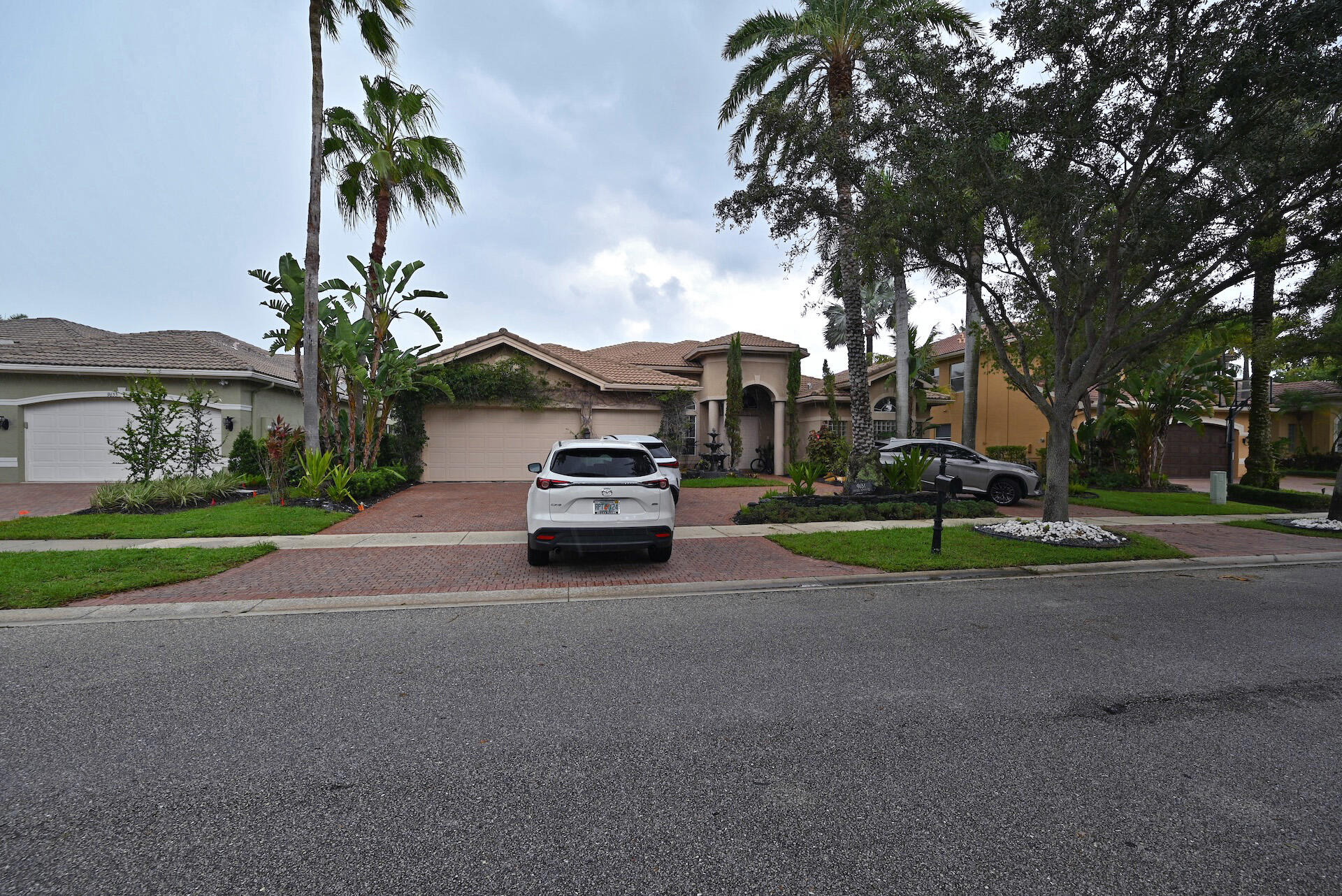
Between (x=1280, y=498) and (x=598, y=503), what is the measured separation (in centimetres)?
1820

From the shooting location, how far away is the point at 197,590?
6.62 meters

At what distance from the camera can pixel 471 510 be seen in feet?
42.8

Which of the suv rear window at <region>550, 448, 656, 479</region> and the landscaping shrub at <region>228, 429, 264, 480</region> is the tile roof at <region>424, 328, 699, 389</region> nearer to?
the landscaping shrub at <region>228, 429, 264, 480</region>

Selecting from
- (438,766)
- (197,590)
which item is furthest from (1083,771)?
(197,590)

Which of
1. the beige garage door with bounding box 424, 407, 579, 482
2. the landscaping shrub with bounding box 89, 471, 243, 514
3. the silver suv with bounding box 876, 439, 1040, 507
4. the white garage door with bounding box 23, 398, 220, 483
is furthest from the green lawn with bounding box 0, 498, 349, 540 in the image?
the silver suv with bounding box 876, 439, 1040, 507

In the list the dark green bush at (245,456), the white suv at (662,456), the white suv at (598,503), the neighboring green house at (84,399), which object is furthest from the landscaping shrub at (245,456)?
the white suv at (598,503)

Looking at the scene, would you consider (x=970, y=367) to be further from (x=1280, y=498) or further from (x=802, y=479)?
(x=802, y=479)

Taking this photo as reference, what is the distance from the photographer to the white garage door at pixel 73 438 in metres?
16.8

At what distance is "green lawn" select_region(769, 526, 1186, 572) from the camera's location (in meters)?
8.13

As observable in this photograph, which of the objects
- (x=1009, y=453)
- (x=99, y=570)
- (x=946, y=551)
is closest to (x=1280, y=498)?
(x=1009, y=453)

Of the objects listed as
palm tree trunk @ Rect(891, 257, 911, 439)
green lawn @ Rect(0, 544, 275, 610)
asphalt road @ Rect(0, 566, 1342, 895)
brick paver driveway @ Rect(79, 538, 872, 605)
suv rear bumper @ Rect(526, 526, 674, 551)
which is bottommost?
asphalt road @ Rect(0, 566, 1342, 895)

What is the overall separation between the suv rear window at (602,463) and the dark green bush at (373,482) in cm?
795

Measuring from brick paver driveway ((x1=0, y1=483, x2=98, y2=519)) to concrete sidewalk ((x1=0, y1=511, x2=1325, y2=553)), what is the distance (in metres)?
3.50

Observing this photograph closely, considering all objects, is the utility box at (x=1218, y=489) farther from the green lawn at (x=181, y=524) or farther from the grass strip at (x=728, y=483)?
the green lawn at (x=181, y=524)
